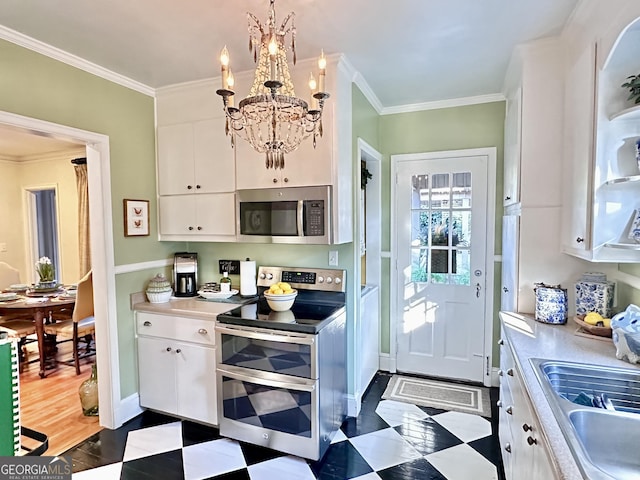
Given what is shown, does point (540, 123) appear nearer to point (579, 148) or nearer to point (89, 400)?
point (579, 148)

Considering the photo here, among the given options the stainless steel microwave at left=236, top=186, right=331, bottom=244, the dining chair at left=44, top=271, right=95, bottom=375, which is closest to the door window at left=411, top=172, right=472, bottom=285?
the stainless steel microwave at left=236, top=186, right=331, bottom=244

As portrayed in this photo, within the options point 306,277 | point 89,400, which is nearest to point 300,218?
point 306,277

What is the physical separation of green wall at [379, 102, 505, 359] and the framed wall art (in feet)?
6.76

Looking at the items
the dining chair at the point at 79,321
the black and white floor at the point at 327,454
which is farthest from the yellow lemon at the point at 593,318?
the dining chair at the point at 79,321

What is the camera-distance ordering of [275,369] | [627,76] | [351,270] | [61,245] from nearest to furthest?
[627,76] → [275,369] → [351,270] → [61,245]

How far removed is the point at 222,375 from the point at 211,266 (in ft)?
3.42

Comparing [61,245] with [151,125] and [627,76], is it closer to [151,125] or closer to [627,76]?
[151,125]

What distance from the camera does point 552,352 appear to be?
155 cm

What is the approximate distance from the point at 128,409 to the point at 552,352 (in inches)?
109

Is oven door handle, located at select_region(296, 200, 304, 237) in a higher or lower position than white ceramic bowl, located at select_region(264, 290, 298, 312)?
higher

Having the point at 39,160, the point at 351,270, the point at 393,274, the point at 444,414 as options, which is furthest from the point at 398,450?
the point at 39,160

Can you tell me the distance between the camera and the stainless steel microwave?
229 cm

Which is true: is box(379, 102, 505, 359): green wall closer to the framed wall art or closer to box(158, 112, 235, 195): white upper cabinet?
box(158, 112, 235, 195): white upper cabinet

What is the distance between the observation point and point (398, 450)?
7.44ft
